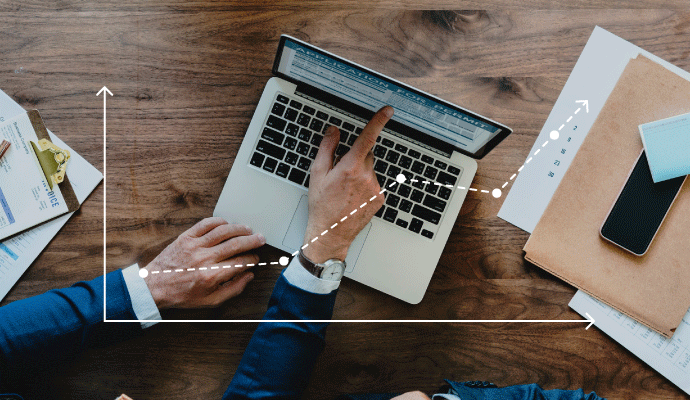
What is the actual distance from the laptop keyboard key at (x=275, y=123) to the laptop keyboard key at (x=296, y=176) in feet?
0.30

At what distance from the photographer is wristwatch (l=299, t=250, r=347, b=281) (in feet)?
2.96

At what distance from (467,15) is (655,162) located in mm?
530

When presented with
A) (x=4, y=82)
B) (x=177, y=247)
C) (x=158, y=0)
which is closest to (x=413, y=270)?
(x=177, y=247)

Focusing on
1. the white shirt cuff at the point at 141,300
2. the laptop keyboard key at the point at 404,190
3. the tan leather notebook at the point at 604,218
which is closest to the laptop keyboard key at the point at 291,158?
the laptop keyboard key at the point at 404,190

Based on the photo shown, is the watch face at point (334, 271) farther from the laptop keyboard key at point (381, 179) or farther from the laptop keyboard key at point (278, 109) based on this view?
the laptop keyboard key at point (278, 109)

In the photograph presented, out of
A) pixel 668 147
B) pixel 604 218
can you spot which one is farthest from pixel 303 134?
pixel 668 147

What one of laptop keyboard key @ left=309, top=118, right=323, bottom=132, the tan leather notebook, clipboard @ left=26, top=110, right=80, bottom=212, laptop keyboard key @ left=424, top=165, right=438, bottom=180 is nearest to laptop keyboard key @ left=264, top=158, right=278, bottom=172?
laptop keyboard key @ left=309, top=118, right=323, bottom=132

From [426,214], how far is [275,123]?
37cm

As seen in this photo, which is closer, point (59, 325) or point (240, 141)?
point (59, 325)

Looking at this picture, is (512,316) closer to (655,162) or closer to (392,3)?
(655,162)

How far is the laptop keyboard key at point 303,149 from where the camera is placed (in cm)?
91

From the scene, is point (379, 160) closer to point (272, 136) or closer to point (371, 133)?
point (371, 133)

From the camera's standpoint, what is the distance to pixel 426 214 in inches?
36.5

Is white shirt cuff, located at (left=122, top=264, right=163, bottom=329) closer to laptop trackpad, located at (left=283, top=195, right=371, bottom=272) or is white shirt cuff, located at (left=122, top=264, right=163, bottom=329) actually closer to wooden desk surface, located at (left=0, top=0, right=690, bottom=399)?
wooden desk surface, located at (left=0, top=0, right=690, bottom=399)
